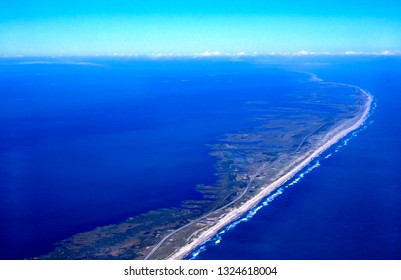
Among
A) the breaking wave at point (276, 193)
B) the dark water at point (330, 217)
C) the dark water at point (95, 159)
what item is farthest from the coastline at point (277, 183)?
the dark water at point (95, 159)

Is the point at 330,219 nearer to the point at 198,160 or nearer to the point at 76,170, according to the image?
the point at 198,160

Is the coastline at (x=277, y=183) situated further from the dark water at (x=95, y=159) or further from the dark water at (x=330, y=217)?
the dark water at (x=95, y=159)

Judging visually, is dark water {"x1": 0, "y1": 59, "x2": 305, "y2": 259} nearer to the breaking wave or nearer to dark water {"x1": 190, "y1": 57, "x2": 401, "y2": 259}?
the breaking wave

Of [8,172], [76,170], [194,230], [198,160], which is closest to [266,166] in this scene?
[198,160]

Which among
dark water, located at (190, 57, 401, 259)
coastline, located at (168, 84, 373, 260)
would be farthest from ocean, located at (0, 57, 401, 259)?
coastline, located at (168, 84, 373, 260)

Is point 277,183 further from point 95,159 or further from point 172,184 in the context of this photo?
point 95,159

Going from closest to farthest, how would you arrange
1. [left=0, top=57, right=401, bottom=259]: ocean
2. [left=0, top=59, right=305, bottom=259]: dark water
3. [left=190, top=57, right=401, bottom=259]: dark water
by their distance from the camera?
[left=190, top=57, right=401, bottom=259]: dark water < [left=0, top=57, right=401, bottom=259]: ocean < [left=0, top=59, right=305, bottom=259]: dark water
